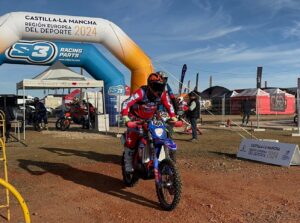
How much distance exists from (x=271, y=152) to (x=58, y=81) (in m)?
11.1

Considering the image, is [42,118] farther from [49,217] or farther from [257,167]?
[49,217]

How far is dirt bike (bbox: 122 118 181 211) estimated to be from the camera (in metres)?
5.92

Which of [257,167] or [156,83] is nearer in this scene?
[156,83]

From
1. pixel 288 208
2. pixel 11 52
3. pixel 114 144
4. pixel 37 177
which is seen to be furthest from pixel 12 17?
pixel 288 208

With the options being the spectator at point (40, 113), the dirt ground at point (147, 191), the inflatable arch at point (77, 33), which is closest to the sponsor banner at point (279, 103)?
the inflatable arch at point (77, 33)

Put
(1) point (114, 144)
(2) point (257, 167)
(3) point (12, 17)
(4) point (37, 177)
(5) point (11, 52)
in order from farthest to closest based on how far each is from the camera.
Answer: (5) point (11, 52)
(3) point (12, 17)
(1) point (114, 144)
(2) point (257, 167)
(4) point (37, 177)

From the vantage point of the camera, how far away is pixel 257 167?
9.62m

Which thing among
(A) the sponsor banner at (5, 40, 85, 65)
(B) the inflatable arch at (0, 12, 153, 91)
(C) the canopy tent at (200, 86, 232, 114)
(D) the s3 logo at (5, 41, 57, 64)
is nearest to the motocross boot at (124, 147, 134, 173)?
(B) the inflatable arch at (0, 12, 153, 91)

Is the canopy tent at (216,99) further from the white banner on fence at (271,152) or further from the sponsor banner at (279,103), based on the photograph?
the white banner on fence at (271,152)

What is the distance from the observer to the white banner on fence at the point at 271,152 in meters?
9.74

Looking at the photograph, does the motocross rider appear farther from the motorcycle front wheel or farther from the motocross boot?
the motorcycle front wheel

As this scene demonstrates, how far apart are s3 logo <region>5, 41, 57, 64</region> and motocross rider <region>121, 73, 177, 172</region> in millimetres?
16071

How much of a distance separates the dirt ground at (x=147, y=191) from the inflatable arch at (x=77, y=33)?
7043 mm

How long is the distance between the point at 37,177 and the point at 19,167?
1439 mm
